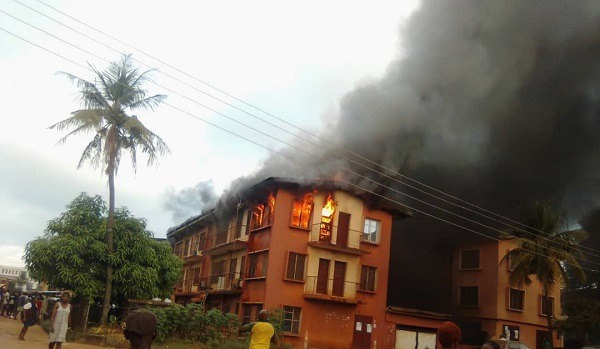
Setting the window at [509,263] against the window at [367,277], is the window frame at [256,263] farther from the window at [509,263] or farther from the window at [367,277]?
the window at [509,263]

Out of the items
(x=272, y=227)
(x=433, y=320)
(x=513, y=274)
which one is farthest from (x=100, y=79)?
(x=513, y=274)

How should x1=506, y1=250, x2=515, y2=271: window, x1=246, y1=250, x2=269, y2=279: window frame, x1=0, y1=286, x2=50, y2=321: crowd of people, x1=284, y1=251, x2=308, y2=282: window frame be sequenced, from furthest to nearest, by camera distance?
x1=506, y1=250, x2=515, y2=271: window, x1=0, y1=286, x2=50, y2=321: crowd of people, x1=246, y1=250, x2=269, y2=279: window frame, x1=284, y1=251, x2=308, y2=282: window frame

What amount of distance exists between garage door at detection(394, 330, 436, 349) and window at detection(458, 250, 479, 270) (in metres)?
8.27

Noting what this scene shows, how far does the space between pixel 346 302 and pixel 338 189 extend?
5808 mm

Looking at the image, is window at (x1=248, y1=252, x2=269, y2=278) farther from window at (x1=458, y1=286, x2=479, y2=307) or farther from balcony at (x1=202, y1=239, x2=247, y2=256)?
window at (x1=458, y1=286, x2=479, y2=307)

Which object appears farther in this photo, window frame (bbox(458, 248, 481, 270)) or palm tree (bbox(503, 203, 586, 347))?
window frame (bbox(458, 248, 481, 270))

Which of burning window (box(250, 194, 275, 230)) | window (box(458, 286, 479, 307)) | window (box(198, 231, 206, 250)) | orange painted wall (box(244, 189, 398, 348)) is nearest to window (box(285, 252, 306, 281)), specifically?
orange painted wall (box(244, 189, 398, 348))

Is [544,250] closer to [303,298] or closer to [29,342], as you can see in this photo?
[303,298]

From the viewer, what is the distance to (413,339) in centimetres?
3175

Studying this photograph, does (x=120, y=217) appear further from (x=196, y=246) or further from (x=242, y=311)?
(x=196, y=246)

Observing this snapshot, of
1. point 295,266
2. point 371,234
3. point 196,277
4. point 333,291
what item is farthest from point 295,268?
point 196,277

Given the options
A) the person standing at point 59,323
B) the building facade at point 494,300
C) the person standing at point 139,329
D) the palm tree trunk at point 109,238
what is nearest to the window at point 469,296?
the building facade at point 494,300

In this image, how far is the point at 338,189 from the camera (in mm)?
30719

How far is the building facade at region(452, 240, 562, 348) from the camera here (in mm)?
36594
